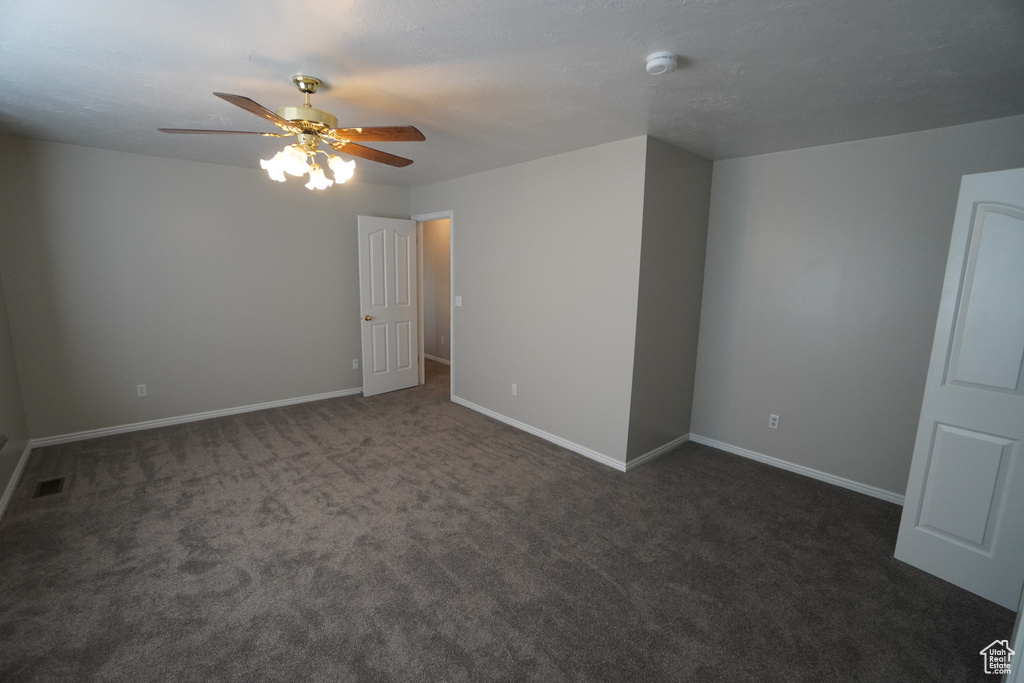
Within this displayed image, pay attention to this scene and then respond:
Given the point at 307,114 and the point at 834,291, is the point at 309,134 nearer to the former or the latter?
the point at 307,114

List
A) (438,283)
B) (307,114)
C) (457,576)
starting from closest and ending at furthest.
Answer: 1. (307,114)
2. (457,576)
3. (438,283)

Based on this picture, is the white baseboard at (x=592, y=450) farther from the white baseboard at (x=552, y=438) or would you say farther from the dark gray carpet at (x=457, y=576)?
the dark gray carpet at (x=457, y=576)

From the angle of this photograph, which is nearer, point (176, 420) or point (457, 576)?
point (457, 576)

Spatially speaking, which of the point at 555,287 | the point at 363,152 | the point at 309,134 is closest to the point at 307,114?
the point at 309,134

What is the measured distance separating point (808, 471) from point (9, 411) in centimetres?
585

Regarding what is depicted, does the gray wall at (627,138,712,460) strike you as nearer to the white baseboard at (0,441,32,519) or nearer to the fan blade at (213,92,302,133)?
the fan blade at (213,92,302,133)

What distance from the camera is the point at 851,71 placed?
6.39ft

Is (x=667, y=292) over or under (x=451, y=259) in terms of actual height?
under

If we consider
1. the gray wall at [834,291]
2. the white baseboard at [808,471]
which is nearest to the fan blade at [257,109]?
the gray wall at [834,291]

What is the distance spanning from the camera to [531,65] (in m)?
1.98

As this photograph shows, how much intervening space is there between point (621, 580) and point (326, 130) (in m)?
2.63

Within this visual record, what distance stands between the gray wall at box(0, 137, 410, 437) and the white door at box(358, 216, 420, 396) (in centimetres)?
23

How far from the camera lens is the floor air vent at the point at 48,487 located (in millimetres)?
2891

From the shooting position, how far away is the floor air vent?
2891 millimetres
